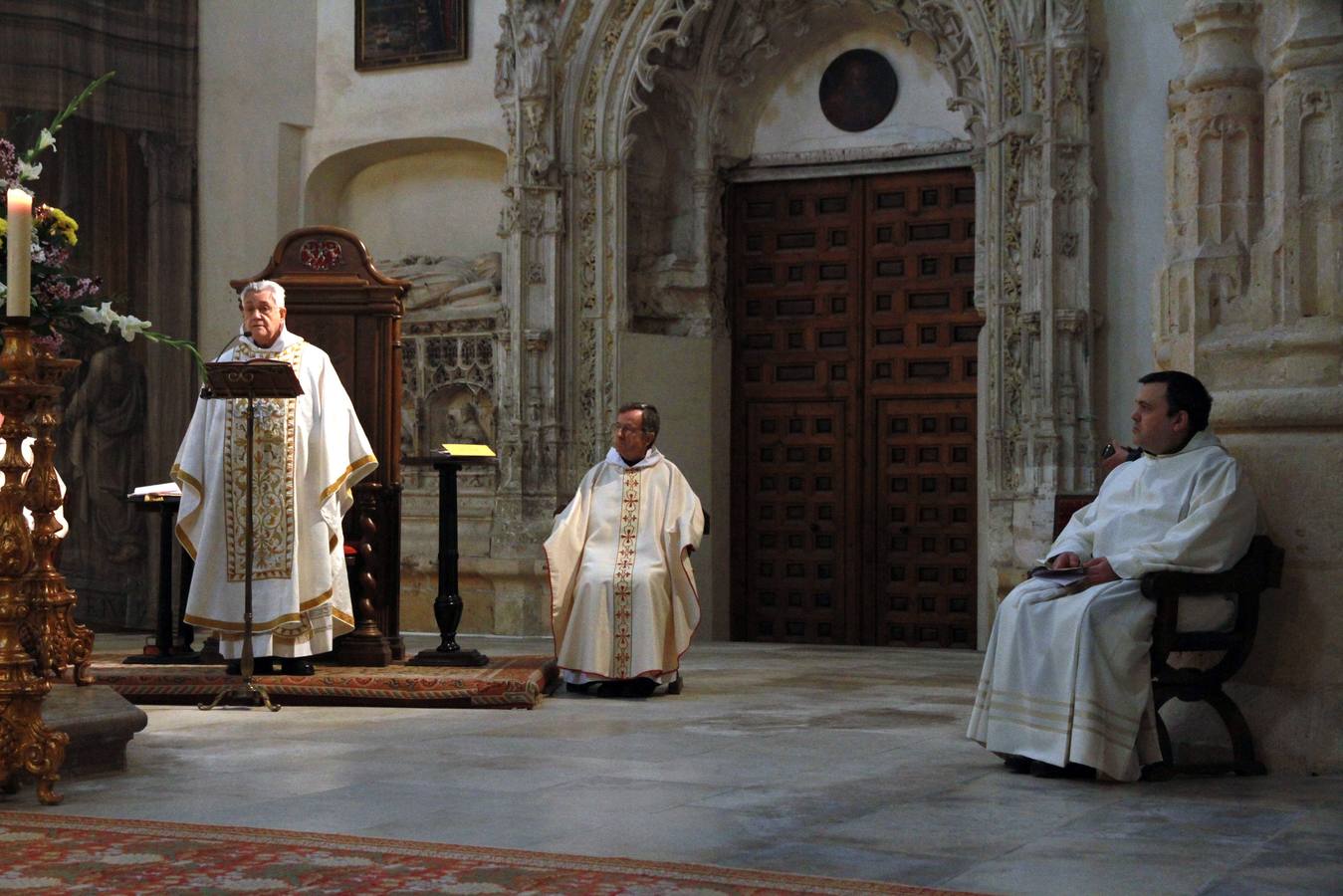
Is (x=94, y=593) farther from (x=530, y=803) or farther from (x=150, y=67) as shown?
(x=530, y=803)

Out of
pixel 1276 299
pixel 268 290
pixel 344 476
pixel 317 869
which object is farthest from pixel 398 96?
pixel 317 869

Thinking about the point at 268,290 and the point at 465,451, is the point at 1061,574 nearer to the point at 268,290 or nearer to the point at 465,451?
the point at 465,451

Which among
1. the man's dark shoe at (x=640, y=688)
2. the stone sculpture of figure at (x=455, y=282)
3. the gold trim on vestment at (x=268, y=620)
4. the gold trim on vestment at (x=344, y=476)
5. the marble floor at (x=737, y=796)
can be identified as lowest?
the man's dark shoe at (x=640, y=688)

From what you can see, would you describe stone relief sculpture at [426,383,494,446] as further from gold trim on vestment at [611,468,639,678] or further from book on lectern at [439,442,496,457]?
gold trim on vestment at [611,468,639,678]

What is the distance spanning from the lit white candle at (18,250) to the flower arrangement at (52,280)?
67 cm

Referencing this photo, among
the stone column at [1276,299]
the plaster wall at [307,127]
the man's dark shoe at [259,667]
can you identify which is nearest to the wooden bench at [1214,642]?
the stone column at [1276,299]

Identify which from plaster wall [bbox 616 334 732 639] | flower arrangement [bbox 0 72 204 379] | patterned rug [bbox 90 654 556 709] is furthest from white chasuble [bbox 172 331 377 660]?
plaster wall [bbox 616 334 732 639]

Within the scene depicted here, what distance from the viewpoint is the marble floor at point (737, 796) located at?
430 cm

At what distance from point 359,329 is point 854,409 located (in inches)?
174

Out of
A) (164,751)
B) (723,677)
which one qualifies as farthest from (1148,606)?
(723,677)

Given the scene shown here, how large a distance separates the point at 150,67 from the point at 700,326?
4.79 meters

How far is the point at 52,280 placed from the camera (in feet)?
20.4

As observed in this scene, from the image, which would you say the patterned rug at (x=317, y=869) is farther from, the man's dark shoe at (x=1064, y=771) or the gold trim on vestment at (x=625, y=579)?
the gold trim on vestment at (x=625, y=579)

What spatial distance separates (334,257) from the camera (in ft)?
32.6
